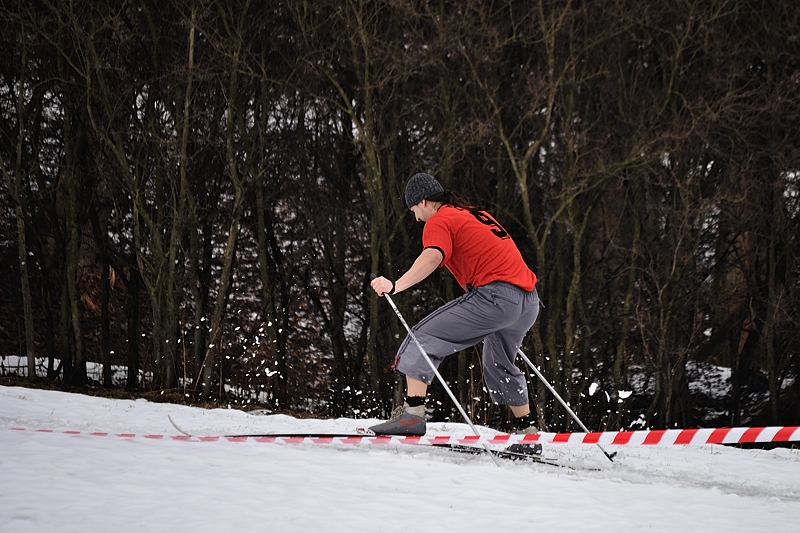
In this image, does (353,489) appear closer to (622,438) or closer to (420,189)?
(622,438)

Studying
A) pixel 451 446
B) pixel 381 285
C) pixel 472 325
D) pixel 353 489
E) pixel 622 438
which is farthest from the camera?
pixel 451 446

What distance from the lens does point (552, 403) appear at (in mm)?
11930

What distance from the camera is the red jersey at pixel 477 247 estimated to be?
17.5 feet

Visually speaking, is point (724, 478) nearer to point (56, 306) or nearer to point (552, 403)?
point (552, 403)

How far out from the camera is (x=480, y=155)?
1284 centimetres

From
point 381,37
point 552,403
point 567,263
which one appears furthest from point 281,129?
point 552,403

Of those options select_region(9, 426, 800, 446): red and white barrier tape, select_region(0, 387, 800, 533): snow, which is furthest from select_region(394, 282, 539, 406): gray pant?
select_region(0, 387, 800, 533): snow

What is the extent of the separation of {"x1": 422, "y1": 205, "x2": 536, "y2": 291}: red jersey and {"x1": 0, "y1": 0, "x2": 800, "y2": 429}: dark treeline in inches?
226

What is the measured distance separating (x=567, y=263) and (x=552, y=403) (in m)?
2.14

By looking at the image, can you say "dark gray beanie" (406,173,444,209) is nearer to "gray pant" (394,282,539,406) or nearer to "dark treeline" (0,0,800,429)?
"gray pant" (394,282,539,406)

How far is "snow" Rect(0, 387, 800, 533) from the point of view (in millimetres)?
3699

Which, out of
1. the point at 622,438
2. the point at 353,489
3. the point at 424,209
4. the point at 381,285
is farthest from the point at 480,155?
the point at 353,489

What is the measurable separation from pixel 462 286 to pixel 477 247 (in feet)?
0.95

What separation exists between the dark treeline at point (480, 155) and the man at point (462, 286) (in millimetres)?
5429
